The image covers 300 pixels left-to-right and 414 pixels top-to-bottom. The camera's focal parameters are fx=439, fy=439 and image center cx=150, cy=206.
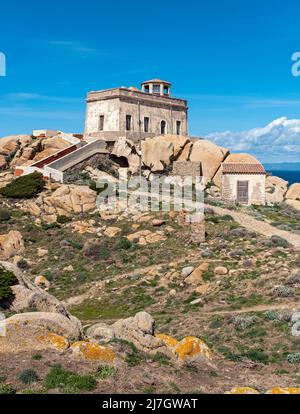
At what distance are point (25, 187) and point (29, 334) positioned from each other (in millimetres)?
31834

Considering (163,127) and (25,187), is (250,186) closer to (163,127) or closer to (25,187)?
(163,127)

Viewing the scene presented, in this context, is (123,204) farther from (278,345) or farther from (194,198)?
(278,345)

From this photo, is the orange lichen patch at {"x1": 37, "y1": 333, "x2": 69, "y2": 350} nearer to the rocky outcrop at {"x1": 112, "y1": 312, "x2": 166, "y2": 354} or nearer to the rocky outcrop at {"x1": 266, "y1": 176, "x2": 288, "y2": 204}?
the rocky outcrop at {"x1": 112, "y1": 312, "x2": 166, "y2": 354}

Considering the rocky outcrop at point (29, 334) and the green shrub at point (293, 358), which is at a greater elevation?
the rocky outcrop at point (29, 334)

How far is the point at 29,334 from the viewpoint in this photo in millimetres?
13523

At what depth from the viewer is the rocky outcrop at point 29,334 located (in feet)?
43.7

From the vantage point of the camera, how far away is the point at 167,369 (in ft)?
45.9

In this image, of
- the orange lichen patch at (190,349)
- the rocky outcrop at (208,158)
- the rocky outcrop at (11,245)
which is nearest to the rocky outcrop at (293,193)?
the rocky outcrop at (208,158)

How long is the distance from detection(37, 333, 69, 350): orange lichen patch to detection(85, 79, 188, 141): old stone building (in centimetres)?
4161

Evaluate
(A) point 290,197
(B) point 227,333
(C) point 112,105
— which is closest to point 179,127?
(C) point 112,105

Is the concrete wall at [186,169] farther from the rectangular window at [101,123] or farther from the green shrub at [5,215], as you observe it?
the green shrub at [5,215]

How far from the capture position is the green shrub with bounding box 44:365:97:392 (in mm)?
11359

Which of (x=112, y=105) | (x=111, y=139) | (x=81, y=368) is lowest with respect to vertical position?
(x=81, y=368)

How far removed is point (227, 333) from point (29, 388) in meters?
11.3
